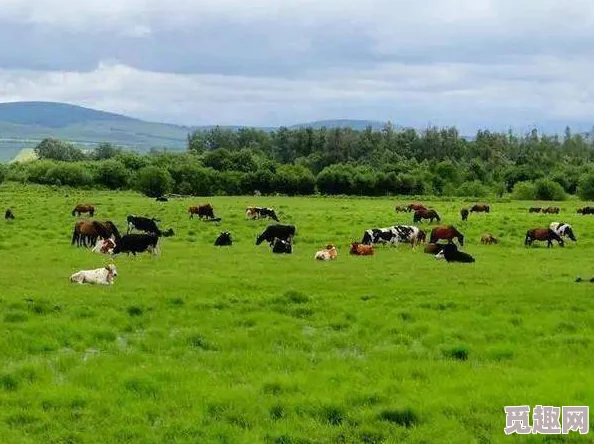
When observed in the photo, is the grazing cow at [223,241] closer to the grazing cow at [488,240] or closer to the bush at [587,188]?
the grazing cow at [488,240]

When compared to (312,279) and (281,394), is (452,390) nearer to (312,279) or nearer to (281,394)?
(281,394)

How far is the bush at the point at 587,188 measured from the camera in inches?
3959

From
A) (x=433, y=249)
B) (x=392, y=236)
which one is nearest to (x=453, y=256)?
(x=433, y=249)

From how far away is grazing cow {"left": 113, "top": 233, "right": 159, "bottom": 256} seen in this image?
90.5 ft

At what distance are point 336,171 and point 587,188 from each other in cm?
3429

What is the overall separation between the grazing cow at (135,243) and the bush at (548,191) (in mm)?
80156

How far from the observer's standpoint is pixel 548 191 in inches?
3917

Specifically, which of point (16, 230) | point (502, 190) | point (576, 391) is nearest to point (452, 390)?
point (576, 391)

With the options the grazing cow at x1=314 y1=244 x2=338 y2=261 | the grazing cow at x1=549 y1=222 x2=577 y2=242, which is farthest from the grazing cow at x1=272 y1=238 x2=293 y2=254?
the grazing cow at x1=549 y1=222 x2=577 y2=242

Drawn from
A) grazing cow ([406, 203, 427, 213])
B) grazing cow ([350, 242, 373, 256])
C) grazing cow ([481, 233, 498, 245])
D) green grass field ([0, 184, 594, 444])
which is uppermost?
grazing cow ([406, 203, 427, 213])

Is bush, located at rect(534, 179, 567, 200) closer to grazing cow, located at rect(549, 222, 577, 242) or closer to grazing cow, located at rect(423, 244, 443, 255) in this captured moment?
grazing cow, located at rect(549, 222, 577, 242)

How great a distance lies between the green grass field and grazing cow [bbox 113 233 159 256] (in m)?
1.16

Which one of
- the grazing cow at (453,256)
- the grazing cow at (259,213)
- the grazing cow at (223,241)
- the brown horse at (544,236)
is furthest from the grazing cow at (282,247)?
the grazing cow at (259,213)

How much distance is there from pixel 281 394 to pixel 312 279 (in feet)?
35.8
